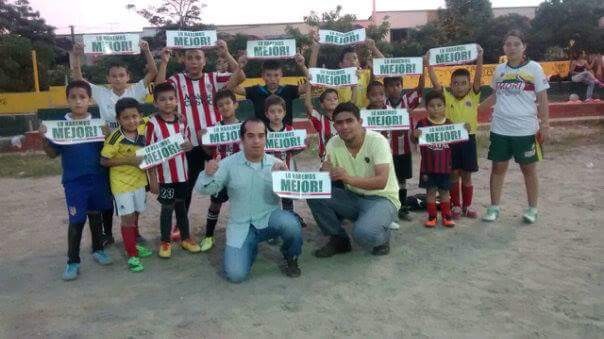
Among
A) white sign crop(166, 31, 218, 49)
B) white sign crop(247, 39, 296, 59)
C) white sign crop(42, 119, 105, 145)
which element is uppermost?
white sign crop(166, 31, 218, 49)

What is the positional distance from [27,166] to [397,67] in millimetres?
7488

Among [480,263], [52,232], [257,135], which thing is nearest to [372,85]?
[257,135]

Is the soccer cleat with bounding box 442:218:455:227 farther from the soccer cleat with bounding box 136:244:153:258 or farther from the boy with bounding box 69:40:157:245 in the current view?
the boy with bounding box 69:40:157:245

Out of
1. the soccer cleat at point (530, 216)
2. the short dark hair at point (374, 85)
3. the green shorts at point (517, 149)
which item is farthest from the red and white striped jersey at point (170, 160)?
the soccer cleat at point (530, 216)

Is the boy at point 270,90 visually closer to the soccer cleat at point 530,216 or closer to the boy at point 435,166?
the boy at point 435,166

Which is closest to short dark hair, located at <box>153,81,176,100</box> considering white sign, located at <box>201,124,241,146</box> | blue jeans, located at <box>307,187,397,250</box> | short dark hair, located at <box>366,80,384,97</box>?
white sign, located at <box>201,124,241,146</box>

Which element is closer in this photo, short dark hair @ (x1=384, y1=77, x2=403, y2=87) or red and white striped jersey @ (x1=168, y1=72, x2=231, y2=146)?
red and white striped jersey @ (x1=168, y1=72, x2=231, y2=146)

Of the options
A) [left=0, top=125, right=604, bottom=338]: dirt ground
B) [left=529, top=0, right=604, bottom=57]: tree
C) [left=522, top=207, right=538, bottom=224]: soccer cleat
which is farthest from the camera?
[left=529, top=0, right=604, bottom=57]: tree

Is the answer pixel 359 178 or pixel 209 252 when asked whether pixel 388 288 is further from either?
pixel 209 252

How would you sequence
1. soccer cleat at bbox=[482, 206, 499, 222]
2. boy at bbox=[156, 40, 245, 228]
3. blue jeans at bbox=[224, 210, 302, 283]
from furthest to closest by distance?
soccer cleat at bbox=[482, 206, 499, 222], boy at bbox=[156, 40, 245, 228], blue jeans at bbox=[224, 210, 302, 283]

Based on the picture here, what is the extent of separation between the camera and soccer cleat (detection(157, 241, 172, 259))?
4852 millimetres

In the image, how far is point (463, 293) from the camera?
3.87m

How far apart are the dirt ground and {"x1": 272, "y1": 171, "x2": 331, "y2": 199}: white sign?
638 millimetres

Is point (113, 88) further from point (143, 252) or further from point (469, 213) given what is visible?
point (469, 213)
